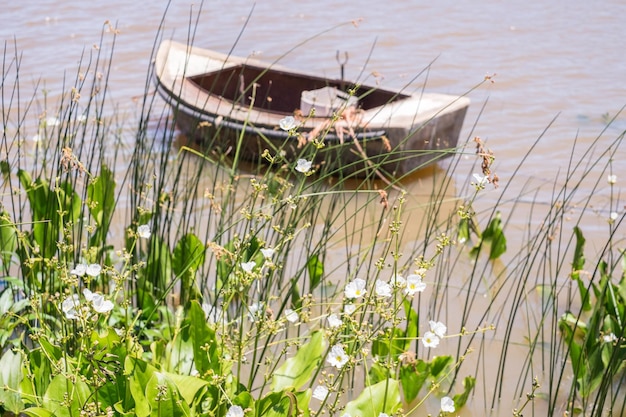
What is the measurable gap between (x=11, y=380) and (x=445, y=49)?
17.3 ft

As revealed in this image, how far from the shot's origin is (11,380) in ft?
6.67

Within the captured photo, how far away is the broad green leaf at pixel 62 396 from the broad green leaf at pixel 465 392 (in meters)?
1.06

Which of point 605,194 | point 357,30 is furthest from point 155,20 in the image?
point 605,194

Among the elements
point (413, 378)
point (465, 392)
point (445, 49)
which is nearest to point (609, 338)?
point (465, 392)

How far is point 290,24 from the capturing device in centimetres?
757

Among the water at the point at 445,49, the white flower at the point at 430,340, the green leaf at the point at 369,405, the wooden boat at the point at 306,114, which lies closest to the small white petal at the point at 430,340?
the white flower at the point at 430,340

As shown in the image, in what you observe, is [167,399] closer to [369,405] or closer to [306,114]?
[369,405]

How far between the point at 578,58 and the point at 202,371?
516 centimetres

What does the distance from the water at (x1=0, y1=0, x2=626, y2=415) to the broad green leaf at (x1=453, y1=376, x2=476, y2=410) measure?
2023 mm

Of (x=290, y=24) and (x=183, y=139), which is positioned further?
(x=290, y=24)

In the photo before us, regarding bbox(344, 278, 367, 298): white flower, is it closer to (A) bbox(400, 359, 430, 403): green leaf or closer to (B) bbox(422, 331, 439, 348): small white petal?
(B) bbox(422, 331, 439, 348): small white petal

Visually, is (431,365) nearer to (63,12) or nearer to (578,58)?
(578,58)

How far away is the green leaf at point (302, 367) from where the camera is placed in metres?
2.03

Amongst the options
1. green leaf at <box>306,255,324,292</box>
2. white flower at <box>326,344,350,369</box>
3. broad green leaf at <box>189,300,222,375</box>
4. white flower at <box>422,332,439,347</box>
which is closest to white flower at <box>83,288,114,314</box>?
broad green leaf at <box>189,300,222,375</box>
